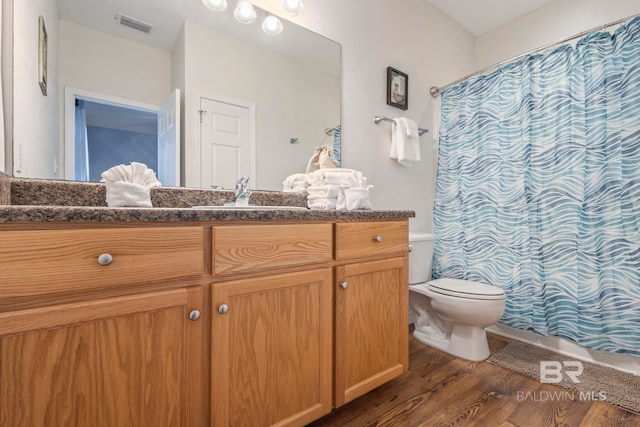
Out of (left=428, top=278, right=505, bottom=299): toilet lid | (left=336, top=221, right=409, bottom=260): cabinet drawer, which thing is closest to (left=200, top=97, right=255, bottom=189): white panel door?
(left=336, top=221, right=409, bottom=260): cabinet drawer

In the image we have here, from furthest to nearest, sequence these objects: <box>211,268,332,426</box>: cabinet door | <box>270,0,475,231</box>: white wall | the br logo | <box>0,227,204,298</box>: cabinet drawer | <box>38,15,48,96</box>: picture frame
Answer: <box>270,0,475,231</box>: white wall < the br logo < <box>38,15,48,96</box>: picture frame < <box>211,268,332,426</box>: cabinet door < <box>0,227,204,298</box>: cabinet drawer

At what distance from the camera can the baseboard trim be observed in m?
1.63

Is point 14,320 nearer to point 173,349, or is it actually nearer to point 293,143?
point 173,349

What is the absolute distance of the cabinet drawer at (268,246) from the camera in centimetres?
90

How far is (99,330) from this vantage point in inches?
28.4

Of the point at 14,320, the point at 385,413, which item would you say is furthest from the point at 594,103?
the point at 14,320

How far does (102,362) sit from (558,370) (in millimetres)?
2086

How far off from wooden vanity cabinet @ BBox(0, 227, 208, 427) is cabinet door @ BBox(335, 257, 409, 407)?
0.53m

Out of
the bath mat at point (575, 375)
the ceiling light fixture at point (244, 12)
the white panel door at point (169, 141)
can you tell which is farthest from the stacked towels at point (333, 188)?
the bath mat at point (575, 375)

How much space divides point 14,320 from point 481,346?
6.65 feet

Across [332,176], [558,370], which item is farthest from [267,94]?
[558,370]

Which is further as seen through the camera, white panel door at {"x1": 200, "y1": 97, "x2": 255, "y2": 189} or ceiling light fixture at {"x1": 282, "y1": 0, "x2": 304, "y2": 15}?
ceiling light fixture at {"x1": 282, "y1": 0, "x2": 304, "y2": 15}

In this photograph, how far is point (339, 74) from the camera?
193cm

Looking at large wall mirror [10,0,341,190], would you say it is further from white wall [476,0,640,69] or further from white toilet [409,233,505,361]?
white wall [476,0,640,69]
